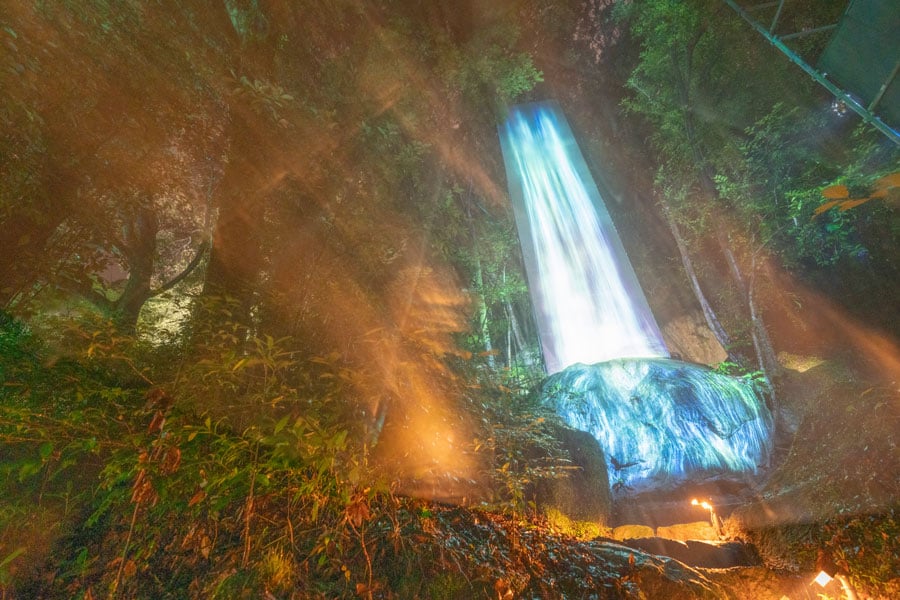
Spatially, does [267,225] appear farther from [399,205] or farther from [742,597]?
[742,597]

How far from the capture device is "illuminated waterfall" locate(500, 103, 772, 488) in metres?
8.98

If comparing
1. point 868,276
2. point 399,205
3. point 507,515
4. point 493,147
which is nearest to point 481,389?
point 507,515

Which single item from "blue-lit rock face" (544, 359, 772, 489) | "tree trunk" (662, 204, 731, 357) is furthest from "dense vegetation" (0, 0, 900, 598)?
"tree trunk" (662, 204, 731, 357)

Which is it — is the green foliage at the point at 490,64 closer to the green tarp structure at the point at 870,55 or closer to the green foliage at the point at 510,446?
the green tarp structure at the point at 870,55

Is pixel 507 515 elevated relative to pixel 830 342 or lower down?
lower down

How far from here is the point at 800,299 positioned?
32.7 feet

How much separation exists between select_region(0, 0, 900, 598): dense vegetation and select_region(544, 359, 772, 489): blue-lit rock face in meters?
2.89

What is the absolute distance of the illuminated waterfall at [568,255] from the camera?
18.0 meters

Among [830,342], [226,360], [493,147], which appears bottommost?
[226,360]

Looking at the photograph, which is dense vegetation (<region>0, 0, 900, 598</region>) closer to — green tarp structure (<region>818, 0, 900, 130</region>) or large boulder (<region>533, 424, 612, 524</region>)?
large boulder (<region>533, 424, 612, 524</region>)

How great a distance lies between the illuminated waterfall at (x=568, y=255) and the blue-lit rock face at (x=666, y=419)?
546 centimetres

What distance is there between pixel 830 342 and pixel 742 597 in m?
10.4

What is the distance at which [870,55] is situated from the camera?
392cm

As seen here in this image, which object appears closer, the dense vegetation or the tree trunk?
the dense vegetation
